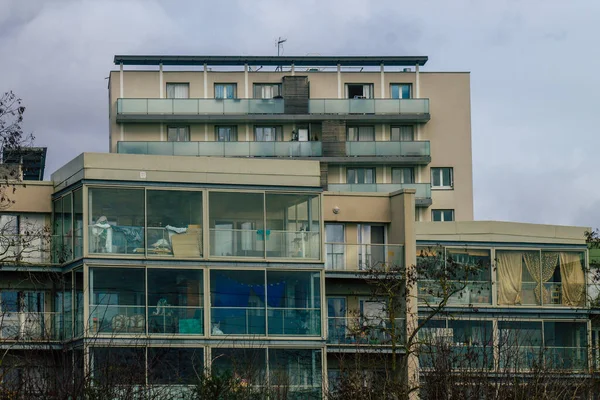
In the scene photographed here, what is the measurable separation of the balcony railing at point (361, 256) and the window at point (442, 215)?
96.4ft

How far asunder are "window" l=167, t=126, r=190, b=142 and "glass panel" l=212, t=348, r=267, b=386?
35.0 meters

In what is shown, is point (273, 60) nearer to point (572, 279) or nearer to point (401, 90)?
point (401, 90)

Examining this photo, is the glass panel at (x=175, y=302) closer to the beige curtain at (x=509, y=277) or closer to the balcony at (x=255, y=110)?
the beige curtain at (x=509, y=277)

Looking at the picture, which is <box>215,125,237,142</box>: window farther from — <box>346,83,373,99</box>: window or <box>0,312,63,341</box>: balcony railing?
<box>0,312,63,341</box>: balcony railing

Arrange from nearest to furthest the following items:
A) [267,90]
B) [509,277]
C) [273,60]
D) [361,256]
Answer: [361,256] → [509,277] → [273,60] → [267,90]

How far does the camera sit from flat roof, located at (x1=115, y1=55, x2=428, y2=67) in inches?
3526

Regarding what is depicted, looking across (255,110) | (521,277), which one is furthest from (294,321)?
(255,110)

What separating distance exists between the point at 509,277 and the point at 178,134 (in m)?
29.2

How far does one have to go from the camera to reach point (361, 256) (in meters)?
61.7

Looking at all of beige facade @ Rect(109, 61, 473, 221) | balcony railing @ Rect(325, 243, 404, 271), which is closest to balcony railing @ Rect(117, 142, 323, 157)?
beige facade @ Rect(109, 61, 473, 221)

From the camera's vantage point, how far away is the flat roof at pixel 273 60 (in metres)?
89.6

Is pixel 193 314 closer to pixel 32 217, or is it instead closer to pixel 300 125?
pixel 32 217

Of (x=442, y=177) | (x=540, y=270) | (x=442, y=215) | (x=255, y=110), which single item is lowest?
(x=540, y=270)

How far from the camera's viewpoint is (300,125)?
90.8 metres
